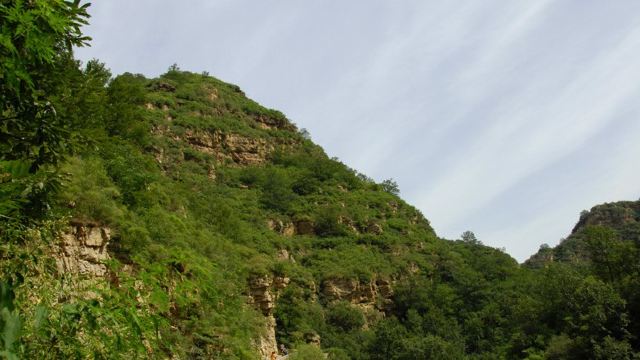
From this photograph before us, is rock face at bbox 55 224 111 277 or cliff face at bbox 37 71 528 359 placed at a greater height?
cliff face at bbox 37 71 528 359

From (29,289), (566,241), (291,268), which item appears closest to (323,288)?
(291,268)

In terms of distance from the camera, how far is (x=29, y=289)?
11.2 feet

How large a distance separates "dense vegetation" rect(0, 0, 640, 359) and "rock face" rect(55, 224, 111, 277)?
25 cm

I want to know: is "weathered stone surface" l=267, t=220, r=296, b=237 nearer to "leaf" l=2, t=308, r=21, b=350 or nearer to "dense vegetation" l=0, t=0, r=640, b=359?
"dense vegetation" l=0, t=0, r=640, b=359

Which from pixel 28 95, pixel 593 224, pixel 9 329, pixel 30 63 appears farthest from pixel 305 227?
pixel 593 224

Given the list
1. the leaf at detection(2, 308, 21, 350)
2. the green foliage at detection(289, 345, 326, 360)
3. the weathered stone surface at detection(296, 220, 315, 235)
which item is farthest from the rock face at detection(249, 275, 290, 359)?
the leaf at detection(2, 308, 21, 350)

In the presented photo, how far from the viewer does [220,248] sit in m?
27.8

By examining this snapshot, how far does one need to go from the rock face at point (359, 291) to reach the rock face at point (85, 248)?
32929 millimetres

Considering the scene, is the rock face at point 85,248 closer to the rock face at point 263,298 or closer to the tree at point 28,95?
the tree at point 28,95

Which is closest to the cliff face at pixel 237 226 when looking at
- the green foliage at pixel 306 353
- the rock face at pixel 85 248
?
the rock face at pixel 85 248

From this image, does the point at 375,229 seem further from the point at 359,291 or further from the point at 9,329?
the point at 9,329

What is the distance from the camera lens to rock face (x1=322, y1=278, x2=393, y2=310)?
45078mm

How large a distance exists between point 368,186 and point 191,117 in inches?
883

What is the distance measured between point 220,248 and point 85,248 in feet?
50.2
